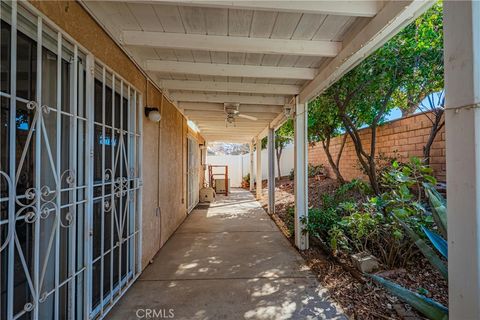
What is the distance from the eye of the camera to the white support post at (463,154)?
1056mm

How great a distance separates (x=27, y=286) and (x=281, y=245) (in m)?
3.24

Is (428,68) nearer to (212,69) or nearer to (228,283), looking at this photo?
(212,69)

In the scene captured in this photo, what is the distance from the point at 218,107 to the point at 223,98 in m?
0.72

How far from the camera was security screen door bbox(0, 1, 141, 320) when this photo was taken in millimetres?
1239

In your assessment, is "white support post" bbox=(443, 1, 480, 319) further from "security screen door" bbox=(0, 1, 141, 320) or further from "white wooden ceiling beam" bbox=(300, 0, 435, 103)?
"security screen door" bbox=(0, 1, 141, 320)

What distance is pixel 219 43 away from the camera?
2.28 m

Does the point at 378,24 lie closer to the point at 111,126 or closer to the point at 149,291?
the point at 111,126

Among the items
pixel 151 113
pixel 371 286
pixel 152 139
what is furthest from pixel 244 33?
pixel 371 286

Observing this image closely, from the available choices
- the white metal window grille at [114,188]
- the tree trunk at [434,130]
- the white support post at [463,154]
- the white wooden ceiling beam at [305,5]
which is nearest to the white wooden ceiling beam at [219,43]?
the white metal window grille at [114,188]

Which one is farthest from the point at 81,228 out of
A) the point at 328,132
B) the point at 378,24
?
the point at 328,132

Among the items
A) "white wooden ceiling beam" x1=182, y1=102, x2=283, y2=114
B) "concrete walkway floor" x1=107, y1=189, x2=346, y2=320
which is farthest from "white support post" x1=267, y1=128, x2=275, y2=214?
"concrete walkway floor" x1=107, y1=189, x2=346, y2=320

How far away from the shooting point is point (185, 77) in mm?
3434

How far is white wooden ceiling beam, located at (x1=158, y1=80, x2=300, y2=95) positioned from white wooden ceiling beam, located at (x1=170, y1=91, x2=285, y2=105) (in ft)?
1.70

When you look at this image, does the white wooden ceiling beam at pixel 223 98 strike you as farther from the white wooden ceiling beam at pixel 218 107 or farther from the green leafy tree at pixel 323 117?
the green leafy tree at pixel 323 117
